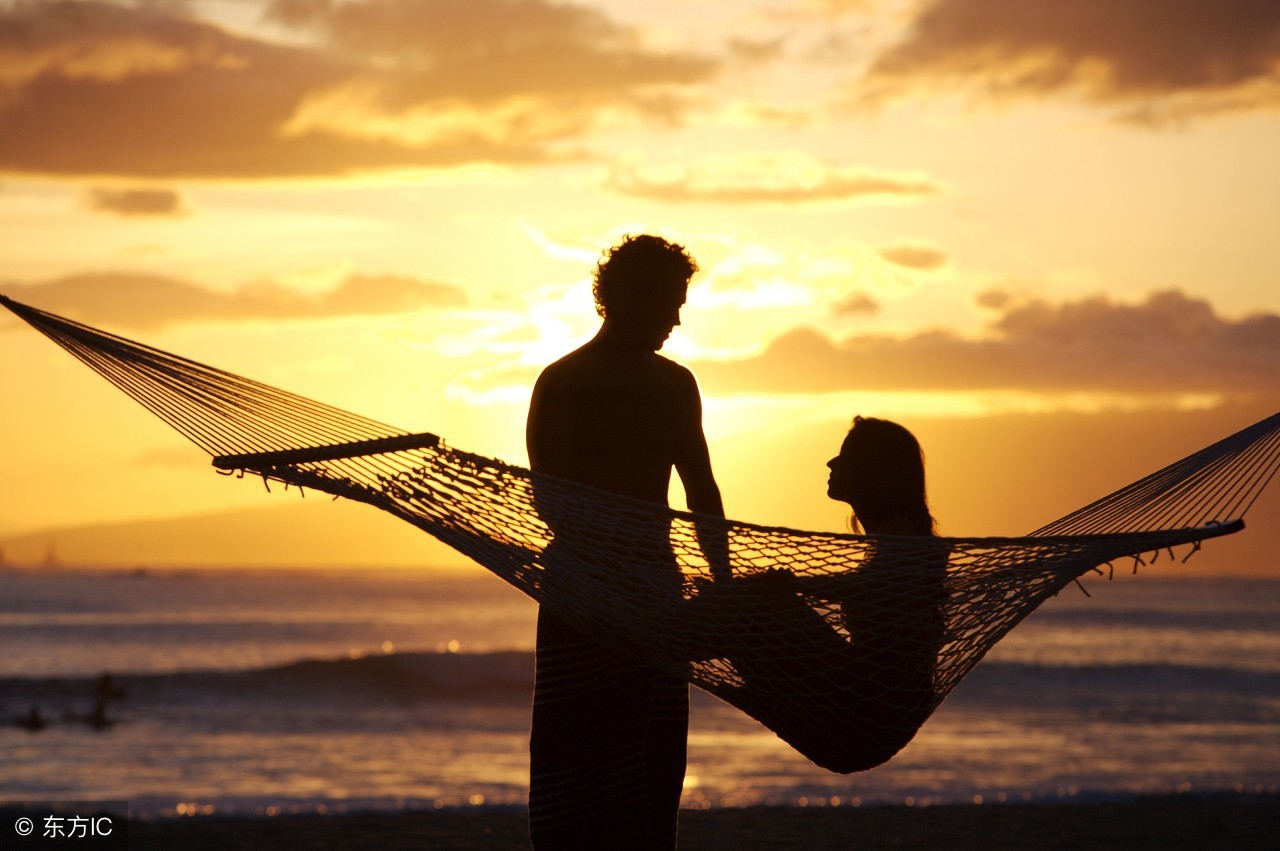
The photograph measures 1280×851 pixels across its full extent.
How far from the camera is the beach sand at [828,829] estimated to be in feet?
17.7

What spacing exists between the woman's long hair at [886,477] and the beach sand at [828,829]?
259cm

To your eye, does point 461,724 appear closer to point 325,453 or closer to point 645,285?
point 325,453

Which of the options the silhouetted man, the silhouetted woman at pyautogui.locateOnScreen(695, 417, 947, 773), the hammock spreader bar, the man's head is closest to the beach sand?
the silhouetted woman at pyautogui.locateOnScreen(695, 417, 947, 773)

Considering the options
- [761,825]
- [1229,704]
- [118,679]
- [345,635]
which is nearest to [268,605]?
[345,635]

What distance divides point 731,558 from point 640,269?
1.96 feet

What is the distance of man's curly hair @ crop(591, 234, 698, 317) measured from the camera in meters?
2.67

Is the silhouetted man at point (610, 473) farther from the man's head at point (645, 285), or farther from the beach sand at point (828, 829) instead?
the beach sand at point (828, 829)

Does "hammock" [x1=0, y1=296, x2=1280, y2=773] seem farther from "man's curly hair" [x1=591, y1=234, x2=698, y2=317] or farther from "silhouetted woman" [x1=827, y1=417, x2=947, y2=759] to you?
"man's curly hair" [x1=591, y1=234, x2=698, y2=317]

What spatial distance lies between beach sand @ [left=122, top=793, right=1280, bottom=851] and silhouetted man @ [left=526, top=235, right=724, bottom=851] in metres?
2.70

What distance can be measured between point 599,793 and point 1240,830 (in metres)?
4.24

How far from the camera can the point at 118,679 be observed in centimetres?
1941

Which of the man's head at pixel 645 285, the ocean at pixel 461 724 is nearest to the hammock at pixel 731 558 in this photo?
the man's head at pixel 645 285

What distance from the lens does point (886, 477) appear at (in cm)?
302

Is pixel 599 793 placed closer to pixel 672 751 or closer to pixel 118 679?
pixel 672 751
